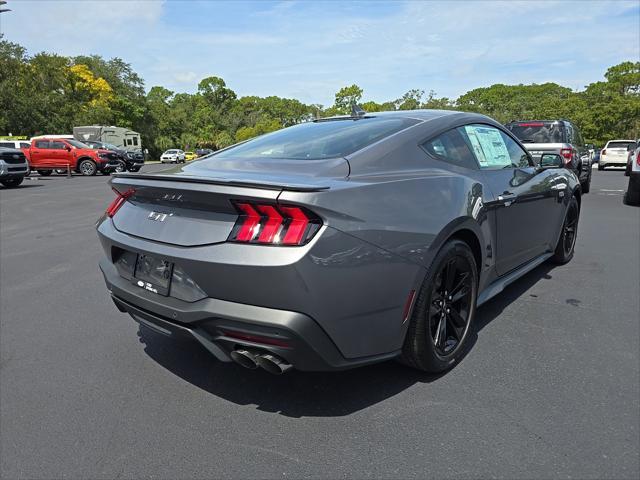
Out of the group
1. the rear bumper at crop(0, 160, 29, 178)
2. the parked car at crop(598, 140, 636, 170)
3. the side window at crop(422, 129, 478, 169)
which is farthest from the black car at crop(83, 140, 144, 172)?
the parked car at crop(598, 140, 636, 170)

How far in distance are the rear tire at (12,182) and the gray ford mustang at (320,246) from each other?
53.7ft

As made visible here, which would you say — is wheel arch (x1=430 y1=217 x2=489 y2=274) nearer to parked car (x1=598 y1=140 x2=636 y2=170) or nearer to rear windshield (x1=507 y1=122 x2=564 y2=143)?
rear windshield (x1=507 y1=122 x2=564 y2=143)

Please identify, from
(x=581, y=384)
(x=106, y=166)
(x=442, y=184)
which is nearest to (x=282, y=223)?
(x=442, y=184)

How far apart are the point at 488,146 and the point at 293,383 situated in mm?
2209

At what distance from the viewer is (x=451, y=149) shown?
9.93 feet

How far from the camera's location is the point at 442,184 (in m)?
2.66

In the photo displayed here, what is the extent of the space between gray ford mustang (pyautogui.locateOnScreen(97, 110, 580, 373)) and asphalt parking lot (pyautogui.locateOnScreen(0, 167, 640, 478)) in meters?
0.35

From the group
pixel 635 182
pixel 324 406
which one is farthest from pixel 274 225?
pixel 635 182

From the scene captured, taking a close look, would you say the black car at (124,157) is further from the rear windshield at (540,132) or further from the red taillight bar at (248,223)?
the red taillight bar at (248,223)

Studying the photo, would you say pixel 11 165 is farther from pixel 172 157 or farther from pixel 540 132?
pixel 172 157

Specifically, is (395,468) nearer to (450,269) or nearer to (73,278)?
(450,269)

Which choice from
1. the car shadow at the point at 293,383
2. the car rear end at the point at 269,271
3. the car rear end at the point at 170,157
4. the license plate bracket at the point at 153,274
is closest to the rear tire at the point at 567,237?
the car shadow at the point at 293,383

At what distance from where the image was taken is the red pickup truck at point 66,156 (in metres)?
22.5

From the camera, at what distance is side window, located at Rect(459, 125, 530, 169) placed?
3.30 metres
